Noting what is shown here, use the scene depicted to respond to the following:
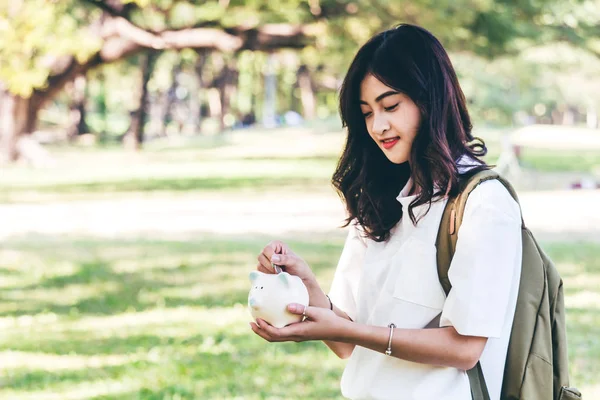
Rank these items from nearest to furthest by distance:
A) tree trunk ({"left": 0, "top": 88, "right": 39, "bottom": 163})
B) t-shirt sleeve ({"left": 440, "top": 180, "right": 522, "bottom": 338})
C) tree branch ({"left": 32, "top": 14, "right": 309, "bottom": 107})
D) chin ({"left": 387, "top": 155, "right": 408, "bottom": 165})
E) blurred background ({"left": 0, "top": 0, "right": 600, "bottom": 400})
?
t-shirt sleeve ({"left": 440, "top": 180, "right": 522, "bottom": 338})
chin ({"left": 387, "top": 155, "right": 408, "bottom": 165})
blurred background ({"left": 0, "top": 0, "right": 600, "bottom": 400})
tree branch ({"left": 32, "top": 14, "right": 309, "bottom": 107})
tree trunk ({"left": 0, "top": 88, "right": 39, "bottom": 163})

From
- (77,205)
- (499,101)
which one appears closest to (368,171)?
(77,205)

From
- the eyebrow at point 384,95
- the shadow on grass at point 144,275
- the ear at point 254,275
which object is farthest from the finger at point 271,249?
the shadow on grass at point 144,275

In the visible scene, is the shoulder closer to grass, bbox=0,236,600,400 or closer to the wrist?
the wrist

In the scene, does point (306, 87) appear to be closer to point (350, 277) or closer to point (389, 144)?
point (350, 277)

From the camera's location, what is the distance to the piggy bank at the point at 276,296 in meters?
2.22

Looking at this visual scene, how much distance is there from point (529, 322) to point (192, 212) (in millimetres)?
13751

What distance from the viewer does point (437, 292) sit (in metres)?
2.23

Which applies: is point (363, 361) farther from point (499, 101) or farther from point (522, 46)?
point (499, 101)

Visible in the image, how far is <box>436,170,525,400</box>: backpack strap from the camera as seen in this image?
218 centimetres

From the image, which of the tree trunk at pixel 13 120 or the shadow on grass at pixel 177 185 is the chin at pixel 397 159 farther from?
the tree trunk at pixel 13 120

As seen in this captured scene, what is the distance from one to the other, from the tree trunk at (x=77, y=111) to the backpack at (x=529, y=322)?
42510 millimetres

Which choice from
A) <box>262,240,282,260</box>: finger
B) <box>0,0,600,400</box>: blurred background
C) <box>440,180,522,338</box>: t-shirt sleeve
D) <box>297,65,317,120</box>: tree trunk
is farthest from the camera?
<box>297,65,317,120</box>: tree trunk

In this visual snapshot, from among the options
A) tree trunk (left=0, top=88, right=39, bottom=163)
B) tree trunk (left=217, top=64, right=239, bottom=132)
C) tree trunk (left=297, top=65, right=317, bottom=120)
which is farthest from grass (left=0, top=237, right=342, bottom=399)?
tree trunk (left=297, top=65, right=317, bottom=120)

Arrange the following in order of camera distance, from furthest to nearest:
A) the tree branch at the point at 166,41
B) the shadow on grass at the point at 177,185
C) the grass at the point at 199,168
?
the tree branch at the point at 166,41, the grass at the point at 199,168, the shadow on grass at the point at 177,185
